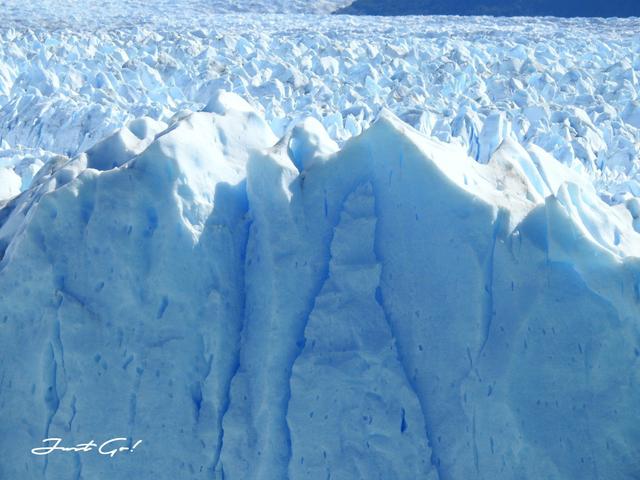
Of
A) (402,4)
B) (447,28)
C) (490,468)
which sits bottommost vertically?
(402,4)

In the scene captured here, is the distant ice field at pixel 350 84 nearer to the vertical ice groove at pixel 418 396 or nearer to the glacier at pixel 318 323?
the glacier at pixel 318 323

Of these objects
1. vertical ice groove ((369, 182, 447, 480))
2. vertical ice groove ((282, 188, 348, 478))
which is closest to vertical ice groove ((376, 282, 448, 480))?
vertical ice groove ((369, 182, 447, 480))

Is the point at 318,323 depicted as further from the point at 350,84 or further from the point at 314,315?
the point at 350,84

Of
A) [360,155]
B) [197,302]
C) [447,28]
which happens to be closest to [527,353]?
[360,155]

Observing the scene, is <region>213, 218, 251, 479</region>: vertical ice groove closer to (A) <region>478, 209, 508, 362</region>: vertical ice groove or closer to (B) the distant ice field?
(A) <region>478, 209, 508, 362</region>: vertical ice groove

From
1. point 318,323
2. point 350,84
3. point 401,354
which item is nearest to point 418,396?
point 401,354

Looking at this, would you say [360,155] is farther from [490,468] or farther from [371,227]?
[490,468]
